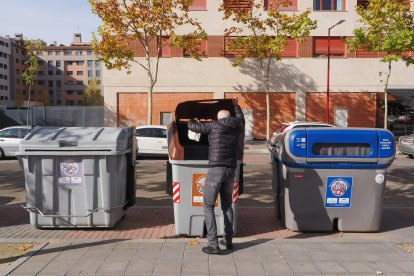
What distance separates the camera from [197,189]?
5.84 m

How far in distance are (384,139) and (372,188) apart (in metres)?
0.73

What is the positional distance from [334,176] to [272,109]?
20617 mm

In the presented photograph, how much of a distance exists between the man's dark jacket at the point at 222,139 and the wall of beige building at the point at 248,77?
2080cm

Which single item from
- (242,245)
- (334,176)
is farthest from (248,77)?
(242,245)

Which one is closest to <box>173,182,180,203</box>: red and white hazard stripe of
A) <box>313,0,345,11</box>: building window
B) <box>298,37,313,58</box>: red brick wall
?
<box>298,37,313,58</box>: red brick wall

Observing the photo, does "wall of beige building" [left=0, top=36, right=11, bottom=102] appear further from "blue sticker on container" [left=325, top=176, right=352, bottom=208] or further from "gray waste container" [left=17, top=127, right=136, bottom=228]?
"blue sticker on container" [left=325, top=176, right=352, bottom=208]

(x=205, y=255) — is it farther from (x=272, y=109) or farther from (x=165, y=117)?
(x=272, y=109)

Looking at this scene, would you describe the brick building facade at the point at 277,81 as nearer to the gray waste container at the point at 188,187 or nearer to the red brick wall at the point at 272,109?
the red brick wall at the point at 272,109

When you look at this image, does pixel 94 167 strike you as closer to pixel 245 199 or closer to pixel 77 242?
pixel 77 242

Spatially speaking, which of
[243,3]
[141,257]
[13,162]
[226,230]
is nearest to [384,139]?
[226,230]

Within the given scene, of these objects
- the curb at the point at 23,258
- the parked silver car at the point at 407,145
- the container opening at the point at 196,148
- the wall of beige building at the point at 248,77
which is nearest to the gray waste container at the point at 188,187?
the container opening at the point at 196,148

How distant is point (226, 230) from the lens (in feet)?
17.5

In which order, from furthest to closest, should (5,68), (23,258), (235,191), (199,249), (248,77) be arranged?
(5,68), (248,77), (235,191), (199,249), (23,258)

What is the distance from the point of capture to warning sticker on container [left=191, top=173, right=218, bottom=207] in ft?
19.1
